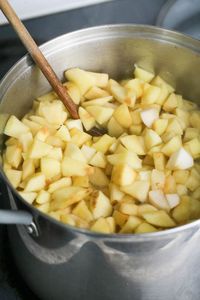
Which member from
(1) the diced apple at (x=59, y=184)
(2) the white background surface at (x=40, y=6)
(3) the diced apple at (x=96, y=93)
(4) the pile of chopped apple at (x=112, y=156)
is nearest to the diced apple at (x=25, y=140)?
(4) the pile of chopped apple at (x=112, y=156)

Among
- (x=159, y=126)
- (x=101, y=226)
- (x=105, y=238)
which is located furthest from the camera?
(x=159, y=126)

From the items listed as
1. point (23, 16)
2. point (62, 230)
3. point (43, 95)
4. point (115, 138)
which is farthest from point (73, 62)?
point (62, 230)

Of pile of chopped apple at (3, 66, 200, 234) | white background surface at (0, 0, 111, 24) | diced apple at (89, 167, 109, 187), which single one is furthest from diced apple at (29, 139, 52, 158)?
white background surface at (0, 0, 111, 24)

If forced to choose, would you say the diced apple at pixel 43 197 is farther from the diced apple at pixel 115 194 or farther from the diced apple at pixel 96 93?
the diced apple at pixel 96 93

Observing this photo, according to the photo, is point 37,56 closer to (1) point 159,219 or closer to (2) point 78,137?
(2) point 78,137

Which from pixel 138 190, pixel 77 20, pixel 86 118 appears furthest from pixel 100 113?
pixel 77 20

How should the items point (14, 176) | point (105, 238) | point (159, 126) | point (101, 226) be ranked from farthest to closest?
point (159, 126) < point (14, 176) < point (101, 226) < point (105, 238)

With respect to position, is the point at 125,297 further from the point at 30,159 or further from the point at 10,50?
the point at 10,50
